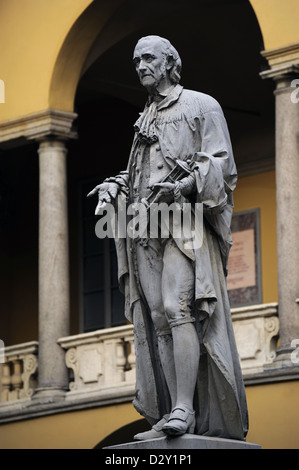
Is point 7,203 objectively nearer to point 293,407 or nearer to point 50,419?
point 50,419

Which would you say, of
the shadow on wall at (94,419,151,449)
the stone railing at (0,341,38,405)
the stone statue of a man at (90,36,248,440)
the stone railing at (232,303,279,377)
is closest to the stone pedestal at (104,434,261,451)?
the stone statue of a man at (90,36,248,440)

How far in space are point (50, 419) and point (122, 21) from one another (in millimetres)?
4682

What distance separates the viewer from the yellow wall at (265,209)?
19266mm

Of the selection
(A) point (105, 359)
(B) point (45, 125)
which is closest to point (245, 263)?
(A) point (105, 359)

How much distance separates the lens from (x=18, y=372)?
18031mm

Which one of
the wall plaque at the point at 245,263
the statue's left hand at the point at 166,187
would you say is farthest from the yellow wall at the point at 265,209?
the statue's left hand at the point at 166,187

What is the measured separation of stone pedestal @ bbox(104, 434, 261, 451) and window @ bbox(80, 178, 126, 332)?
12867 mm

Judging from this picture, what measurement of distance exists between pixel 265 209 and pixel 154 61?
1124 centimetres

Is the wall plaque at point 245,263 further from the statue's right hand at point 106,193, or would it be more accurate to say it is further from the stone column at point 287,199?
the statue's right hand at point 106,193

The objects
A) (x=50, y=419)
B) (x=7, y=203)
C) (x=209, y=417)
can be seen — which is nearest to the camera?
(x=209, y=417)

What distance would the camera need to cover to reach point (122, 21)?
1809cm

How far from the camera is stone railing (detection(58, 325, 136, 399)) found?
16766 mm

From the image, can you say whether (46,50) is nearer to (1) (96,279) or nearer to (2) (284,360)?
(1) (96,279)

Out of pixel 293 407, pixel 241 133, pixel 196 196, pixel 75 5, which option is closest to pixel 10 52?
pixel 75 5
